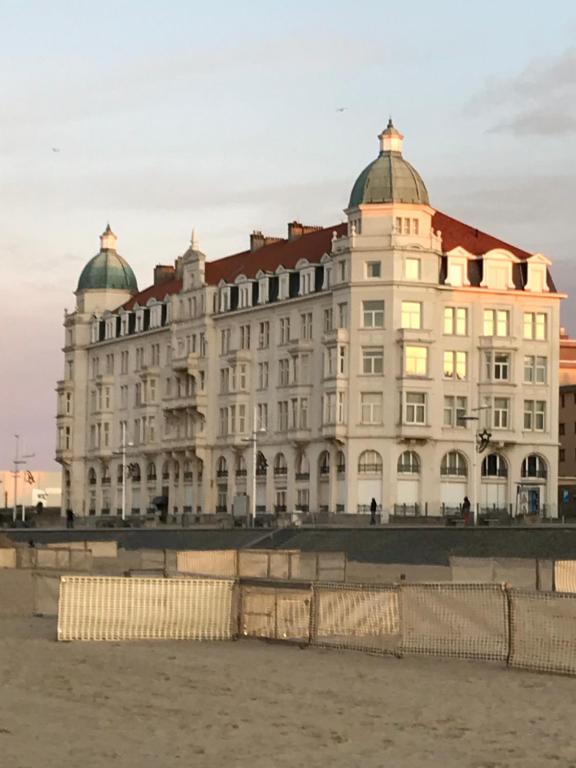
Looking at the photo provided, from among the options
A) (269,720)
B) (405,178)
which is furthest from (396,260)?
(269,720)

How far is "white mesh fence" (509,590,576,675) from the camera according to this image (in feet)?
87.6

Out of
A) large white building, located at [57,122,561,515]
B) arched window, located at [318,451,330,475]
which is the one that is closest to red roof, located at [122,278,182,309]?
large white building, located at [57,122,561,515]

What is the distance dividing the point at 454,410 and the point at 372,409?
5.29 metres

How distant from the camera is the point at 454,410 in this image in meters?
110

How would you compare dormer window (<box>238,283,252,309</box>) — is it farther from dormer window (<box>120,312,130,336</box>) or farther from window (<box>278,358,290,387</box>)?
dormer window (<box>120,312,130,336</box>)

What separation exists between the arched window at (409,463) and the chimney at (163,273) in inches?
1577

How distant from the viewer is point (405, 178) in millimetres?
110250

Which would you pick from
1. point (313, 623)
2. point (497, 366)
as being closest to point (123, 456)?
point (497, 366)

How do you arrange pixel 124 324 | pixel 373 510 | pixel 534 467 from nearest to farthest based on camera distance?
pixel 373 510
pixel 534 467
pixel 124 324

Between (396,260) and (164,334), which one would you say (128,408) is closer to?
(164,334)

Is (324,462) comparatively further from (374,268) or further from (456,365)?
(374,268)

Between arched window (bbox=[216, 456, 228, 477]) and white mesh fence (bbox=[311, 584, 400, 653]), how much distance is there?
8984cm

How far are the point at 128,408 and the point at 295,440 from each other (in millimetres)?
26840

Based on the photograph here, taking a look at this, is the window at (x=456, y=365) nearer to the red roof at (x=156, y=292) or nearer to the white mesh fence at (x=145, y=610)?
the red roof at (x=156, y=292)
